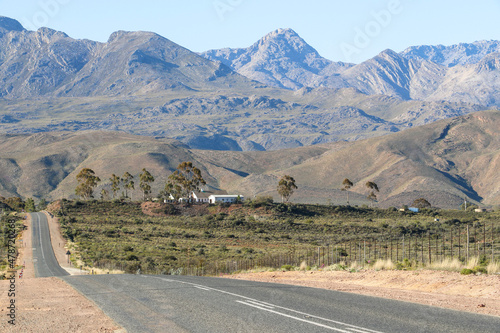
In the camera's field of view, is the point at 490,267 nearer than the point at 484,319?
No

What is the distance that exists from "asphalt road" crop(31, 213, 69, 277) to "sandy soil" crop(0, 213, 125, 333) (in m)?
34.8

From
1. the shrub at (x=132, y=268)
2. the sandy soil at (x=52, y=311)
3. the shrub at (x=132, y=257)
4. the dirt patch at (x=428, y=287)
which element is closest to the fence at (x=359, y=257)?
the shrub at (x=132, y=268)

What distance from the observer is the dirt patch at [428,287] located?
55.1 ft

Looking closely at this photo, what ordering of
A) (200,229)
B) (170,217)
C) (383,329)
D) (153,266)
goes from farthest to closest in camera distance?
(170,217) → (200,229) → (153,266) → (383,329)

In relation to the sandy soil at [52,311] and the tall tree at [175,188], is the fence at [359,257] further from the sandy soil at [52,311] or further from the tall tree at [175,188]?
the tall tree at [175,188]

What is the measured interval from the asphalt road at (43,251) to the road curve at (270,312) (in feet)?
129

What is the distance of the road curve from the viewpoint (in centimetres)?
1382

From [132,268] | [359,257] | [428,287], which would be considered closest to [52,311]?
[428,287]

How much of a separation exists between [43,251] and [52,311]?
6790 centimetres

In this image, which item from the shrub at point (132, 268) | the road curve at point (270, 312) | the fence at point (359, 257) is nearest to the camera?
the road curve at point (270, 312)

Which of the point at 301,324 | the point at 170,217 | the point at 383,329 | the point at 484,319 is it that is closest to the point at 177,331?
the point at 301,324

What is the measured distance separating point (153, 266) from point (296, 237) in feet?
152

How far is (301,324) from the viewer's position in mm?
14148

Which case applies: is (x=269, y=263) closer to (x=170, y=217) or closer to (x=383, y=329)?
(x=383, y=329)
